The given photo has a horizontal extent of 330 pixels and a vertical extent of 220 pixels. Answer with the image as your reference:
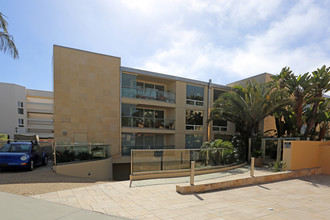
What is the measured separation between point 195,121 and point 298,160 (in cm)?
1108

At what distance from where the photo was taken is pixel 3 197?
5.19 meters

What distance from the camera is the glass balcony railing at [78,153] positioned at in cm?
1068

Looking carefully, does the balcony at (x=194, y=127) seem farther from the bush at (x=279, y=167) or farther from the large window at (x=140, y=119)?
the bush at (x=279, y=167)

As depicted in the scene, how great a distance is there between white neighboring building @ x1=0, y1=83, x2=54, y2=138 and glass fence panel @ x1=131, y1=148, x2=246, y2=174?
33.4 metres

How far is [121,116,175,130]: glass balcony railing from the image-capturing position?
17.2m

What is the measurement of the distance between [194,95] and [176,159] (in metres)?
12.7

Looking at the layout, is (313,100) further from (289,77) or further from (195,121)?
(195,121)

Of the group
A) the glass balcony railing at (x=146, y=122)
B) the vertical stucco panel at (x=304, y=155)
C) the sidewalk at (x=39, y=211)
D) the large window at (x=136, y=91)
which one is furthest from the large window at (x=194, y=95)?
the sidewalk at (x=39, y=211)

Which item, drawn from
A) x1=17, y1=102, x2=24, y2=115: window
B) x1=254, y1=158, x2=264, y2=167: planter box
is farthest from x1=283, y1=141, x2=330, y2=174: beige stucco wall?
x1=17, y1=102, x2=24, y2=115: window

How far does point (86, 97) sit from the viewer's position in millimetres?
15883

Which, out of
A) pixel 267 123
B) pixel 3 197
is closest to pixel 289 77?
pixel 267 123

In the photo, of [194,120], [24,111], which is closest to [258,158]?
[194,120]

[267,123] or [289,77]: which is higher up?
[289,77]

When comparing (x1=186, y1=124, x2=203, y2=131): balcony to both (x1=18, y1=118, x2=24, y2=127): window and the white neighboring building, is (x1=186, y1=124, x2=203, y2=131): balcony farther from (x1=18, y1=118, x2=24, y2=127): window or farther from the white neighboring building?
(x1=18, y1=118, x2=24, y2=127): window
